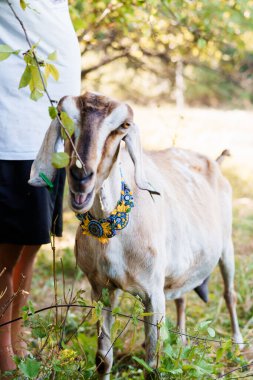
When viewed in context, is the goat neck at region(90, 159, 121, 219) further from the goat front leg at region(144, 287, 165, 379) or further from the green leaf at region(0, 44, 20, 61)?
the green leaf at region(0, 44, 20, 61)

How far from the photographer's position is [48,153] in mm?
2604

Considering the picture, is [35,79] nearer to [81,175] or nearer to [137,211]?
[81,175]

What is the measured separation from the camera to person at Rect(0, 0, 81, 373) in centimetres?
304

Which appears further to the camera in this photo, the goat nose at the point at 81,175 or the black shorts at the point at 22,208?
the black shorts at the point at 22,208

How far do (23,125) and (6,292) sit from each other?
0.83 meters

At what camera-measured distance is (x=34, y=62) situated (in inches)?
79.7

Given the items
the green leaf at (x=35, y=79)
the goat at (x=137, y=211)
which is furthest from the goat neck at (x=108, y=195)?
the green leaf at (x=35, y=79)

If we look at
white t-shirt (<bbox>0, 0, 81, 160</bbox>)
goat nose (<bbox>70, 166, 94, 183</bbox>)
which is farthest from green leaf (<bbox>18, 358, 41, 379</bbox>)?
white t-shirt (<bbox>0, 0, 81, 160</bbox>)

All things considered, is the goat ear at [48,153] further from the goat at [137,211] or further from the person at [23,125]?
the person at [23,125]

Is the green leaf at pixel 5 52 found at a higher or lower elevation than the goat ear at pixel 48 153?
higher

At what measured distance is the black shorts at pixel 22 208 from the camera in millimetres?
3145

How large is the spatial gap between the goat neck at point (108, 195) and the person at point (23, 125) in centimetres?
26

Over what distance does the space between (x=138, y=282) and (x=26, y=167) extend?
29.4 inches

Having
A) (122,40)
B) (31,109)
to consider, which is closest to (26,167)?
(31,109)
